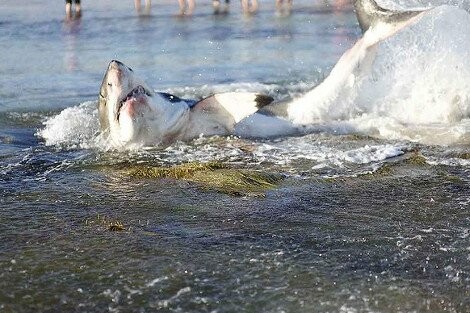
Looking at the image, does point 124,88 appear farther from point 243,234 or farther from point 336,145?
point 243,234

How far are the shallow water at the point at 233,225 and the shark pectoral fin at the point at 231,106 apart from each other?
485 millimetres

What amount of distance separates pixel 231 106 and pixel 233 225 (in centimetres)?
420

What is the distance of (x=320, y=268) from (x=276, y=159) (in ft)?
11.2

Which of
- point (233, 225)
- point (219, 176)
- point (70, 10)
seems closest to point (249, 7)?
point (70, 10)

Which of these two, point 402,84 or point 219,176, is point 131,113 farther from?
point 402,84

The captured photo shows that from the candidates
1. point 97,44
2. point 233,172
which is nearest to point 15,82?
point 97,44

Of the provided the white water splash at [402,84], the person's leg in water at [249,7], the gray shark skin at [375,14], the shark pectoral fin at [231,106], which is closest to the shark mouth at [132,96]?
the shark pectoral fin at [231,106]

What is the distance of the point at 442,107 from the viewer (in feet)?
32.7

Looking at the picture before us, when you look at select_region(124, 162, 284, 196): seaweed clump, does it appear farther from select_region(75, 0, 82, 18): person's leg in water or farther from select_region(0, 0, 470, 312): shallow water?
select_region(75, 0, 82, 18): person's leg in water

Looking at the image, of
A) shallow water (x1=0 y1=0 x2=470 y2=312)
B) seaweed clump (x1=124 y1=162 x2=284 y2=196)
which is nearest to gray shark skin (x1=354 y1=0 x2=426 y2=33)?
shallow water (x1=0 y1=0 x2=470 y2=312)

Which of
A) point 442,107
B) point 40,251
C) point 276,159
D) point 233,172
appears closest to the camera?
A: point 40,251

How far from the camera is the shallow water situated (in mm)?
4234

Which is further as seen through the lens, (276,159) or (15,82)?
(15,82)

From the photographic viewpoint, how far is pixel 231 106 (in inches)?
376
